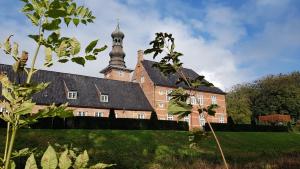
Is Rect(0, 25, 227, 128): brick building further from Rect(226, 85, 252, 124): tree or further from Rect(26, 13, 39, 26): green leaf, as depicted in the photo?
Rect(26, 13, 39, 26): green leaf

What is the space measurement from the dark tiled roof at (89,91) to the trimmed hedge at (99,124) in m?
8.22

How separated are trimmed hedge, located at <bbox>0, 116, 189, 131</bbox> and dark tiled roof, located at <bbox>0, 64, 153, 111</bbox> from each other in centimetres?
822

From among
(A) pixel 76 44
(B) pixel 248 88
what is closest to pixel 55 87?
(A) pixel 76 44

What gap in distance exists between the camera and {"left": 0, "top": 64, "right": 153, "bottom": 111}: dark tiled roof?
3468 cm

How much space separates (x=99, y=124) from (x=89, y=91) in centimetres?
1232

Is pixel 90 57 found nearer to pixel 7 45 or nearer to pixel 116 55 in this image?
pixel 7 45

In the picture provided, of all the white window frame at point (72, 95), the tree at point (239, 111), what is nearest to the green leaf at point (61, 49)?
the white window frame at point (72, 95)

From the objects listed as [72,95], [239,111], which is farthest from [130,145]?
[239,111]

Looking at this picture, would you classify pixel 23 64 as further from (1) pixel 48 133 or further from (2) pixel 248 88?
(2) pixel 248 88

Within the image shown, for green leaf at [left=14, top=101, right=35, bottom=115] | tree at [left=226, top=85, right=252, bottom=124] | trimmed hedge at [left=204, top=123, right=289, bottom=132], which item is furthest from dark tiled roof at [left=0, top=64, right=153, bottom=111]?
green leaf at [left=14, top=101, right=35, bottom=115]

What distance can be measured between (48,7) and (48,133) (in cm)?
1935

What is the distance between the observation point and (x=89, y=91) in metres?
38.7

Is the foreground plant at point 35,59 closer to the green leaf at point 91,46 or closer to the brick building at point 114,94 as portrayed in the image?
the green leaf at point 91,46

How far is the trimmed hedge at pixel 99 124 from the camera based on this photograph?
77.3 ft
